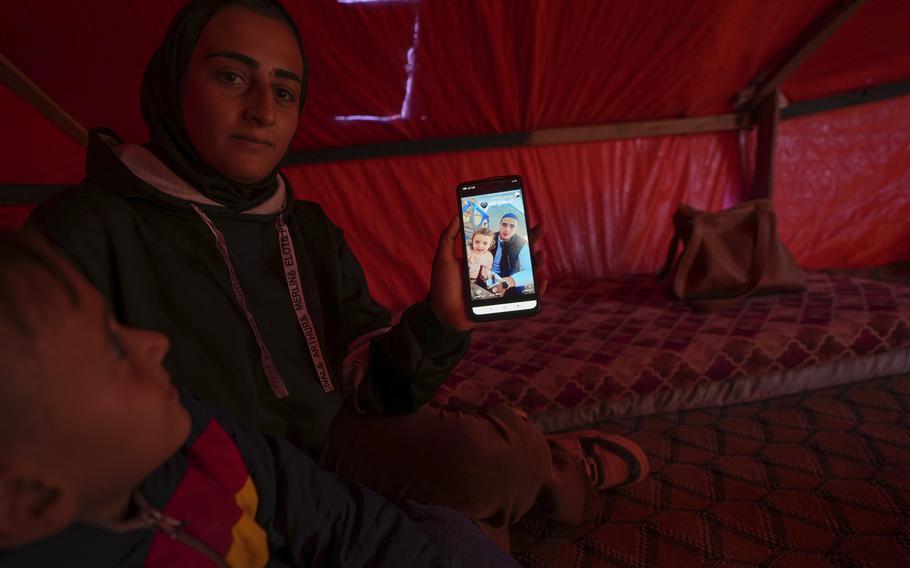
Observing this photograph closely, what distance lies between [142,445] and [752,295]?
186 cm

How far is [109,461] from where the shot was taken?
375mm

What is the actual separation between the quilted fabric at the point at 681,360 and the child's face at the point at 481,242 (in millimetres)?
525

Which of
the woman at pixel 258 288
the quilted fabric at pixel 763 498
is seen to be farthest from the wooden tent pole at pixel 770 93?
the woman at pixel 258 288

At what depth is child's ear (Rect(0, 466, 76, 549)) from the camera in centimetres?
33

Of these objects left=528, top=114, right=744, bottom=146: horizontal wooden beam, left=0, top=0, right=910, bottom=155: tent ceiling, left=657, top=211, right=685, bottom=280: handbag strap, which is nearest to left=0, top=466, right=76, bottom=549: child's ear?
left=0, top=0, right=910, bottom=155: tent ceiling

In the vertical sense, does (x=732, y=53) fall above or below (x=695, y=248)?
above

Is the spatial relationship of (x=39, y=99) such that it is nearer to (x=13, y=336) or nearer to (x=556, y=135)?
(x=13, y=336)

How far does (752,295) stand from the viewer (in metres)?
1.62

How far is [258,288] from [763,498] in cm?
110

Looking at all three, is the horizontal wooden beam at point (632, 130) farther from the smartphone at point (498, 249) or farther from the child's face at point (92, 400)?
the child's face at point (92, 400)

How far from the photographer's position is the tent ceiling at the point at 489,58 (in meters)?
1.44

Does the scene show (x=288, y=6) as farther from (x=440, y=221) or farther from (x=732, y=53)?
(x=732, y=53)

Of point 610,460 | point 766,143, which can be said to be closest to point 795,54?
point 766,143

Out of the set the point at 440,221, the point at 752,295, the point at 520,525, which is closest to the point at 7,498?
the point at 520,525
